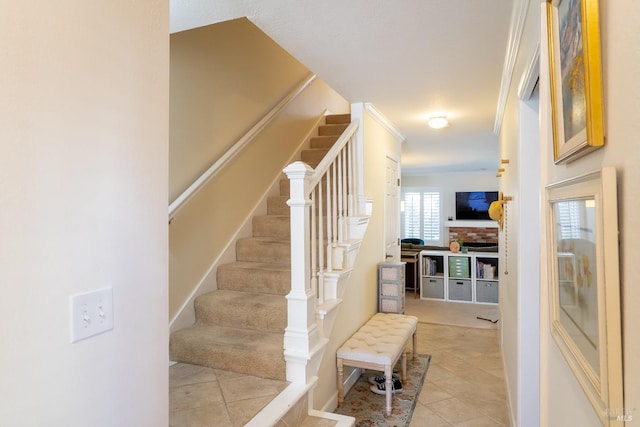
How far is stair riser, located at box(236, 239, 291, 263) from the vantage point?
10.1 feet

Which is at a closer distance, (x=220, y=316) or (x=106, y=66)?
(x=106, y=66)

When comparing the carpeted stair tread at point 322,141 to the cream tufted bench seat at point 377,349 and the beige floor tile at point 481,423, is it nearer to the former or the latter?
the cream tufted bench seat at point 377,349

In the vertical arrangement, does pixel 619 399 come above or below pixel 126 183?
below

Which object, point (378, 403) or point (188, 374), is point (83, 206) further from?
point (378, 403)

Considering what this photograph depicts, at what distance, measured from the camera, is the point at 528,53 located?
1.62 meters

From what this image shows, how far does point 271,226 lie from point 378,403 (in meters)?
1.68

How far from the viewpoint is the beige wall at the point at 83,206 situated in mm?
784

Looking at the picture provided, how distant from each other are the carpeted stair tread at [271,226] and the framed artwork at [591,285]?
2.52 metres

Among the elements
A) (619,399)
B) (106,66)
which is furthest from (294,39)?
(619,399)

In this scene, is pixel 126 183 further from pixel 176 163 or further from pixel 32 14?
pixel 176 163

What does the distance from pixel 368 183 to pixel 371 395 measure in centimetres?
182

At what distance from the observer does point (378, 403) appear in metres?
2.89

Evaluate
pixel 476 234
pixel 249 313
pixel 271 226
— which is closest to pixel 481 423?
→ pixel 249 313

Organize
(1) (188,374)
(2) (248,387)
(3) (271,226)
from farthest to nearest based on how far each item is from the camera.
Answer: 1. (3) (271,226)
2. (1) (188,374)
3. (2) (248,387)
